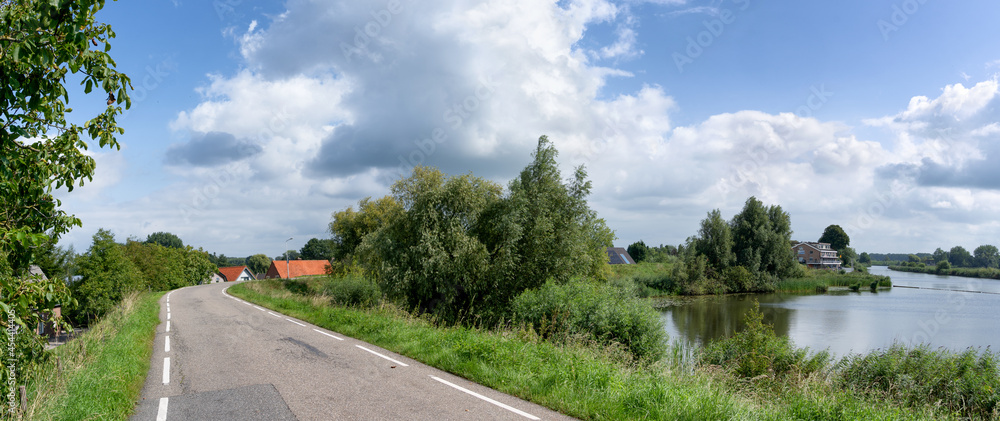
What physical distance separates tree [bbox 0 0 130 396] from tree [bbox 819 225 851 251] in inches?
5252

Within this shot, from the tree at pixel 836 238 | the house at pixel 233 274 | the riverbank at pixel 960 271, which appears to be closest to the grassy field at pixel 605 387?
the riverbank at pixel 960 271

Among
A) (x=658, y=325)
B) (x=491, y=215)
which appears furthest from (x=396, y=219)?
(x=658, y=325)

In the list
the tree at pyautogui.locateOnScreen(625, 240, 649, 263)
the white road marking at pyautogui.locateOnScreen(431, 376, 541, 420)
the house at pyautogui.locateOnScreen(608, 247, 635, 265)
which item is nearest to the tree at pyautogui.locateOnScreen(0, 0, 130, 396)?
the white road marking at pyautogui.locateOnScreen(431, 376, 541, 420)

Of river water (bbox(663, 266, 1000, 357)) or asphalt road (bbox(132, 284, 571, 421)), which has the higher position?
asphalt road (bbox(132, 284, 571, 421))

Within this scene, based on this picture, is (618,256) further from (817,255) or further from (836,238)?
(836,238)

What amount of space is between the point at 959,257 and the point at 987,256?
56.2 feet

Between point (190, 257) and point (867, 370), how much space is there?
84983mm

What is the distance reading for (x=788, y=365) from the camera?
13000 mm

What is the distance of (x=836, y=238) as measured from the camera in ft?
372

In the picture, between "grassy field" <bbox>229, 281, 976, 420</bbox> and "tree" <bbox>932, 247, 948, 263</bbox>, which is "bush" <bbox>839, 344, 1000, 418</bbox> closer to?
"grassy field" <bbox>229, 281, 976, 420</bbox>

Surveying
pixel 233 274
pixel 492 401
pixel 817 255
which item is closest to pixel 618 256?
pixel 817 255

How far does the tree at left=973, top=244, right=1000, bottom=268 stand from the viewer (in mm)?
98625

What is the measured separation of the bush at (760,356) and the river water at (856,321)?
3598 millimetres

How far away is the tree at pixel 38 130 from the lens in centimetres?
337
